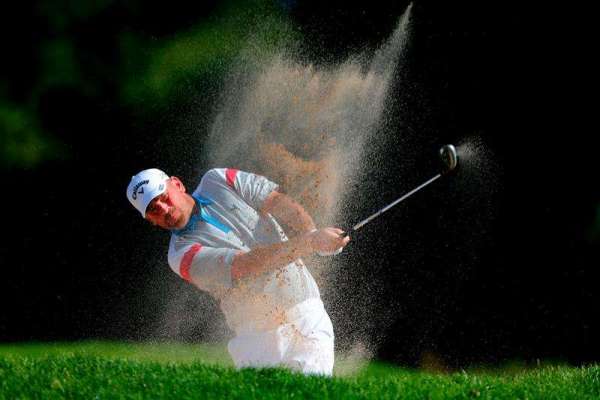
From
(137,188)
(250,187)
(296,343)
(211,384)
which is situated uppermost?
(137,188)

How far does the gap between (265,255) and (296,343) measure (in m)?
0.54

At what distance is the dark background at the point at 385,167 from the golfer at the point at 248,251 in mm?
2424

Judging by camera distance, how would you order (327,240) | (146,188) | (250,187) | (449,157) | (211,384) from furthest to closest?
(449,157)
(250,187)
(146,188)
(327,240)
(211,384)

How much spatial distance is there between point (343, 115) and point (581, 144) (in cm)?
254

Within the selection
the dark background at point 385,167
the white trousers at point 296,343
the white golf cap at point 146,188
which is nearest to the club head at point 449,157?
the white trousers at point 296,343

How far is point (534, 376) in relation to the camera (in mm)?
5613

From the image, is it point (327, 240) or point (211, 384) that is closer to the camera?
point (211, 384)

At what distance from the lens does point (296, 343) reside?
4.92 m

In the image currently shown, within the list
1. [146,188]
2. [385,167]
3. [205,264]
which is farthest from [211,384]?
[385,167]

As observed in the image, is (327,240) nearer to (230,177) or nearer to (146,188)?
(230,177)

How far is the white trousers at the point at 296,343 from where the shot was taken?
4.90 meters

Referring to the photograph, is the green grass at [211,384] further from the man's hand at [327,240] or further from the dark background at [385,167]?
the dark background at [385,167]

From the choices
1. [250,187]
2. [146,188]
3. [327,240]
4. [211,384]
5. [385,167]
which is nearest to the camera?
[211,384]

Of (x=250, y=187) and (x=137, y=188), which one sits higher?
(x=137, y=188)
